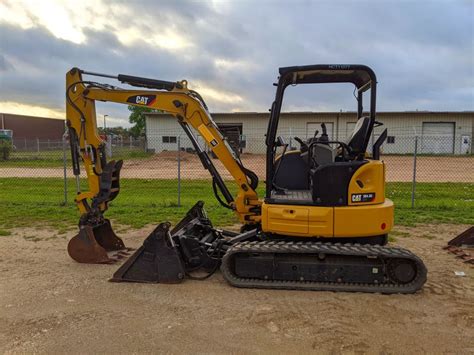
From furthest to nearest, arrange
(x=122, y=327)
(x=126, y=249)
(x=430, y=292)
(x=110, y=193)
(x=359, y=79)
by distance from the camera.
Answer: (x=126, y=249)
(x=110, y=193)
(x=359, y=79)
(x=430, y=292)
(x=122, y=327)

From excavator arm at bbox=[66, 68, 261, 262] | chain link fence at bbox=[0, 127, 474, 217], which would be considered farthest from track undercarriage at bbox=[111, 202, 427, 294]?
chain link fence at bbox=[0, 127, 474, 217]

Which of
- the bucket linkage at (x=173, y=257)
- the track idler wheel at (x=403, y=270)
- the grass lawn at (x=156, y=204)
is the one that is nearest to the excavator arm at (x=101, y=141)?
the bucket linkage at (x=173, y=257)

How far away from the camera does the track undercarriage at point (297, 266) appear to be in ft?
16.9

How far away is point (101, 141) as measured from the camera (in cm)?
676

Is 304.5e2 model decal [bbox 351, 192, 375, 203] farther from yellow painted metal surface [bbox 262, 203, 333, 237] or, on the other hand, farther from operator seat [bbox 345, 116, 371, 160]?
operator seat [bbox 345, 116, 371, 160]

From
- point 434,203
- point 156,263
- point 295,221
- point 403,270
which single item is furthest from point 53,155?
point 403,270

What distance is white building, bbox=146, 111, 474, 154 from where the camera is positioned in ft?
137

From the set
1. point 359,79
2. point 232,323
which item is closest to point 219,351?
point 232,323

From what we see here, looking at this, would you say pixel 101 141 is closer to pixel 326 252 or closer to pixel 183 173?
pixel 326 252

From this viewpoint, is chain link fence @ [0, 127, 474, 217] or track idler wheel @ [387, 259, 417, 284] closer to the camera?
track idler wheel @ [387, 259, 417, 284]

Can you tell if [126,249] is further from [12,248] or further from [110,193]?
[12,248]

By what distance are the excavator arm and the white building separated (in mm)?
34699

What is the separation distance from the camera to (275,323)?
4.38 metres

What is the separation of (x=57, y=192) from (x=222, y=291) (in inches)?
449
